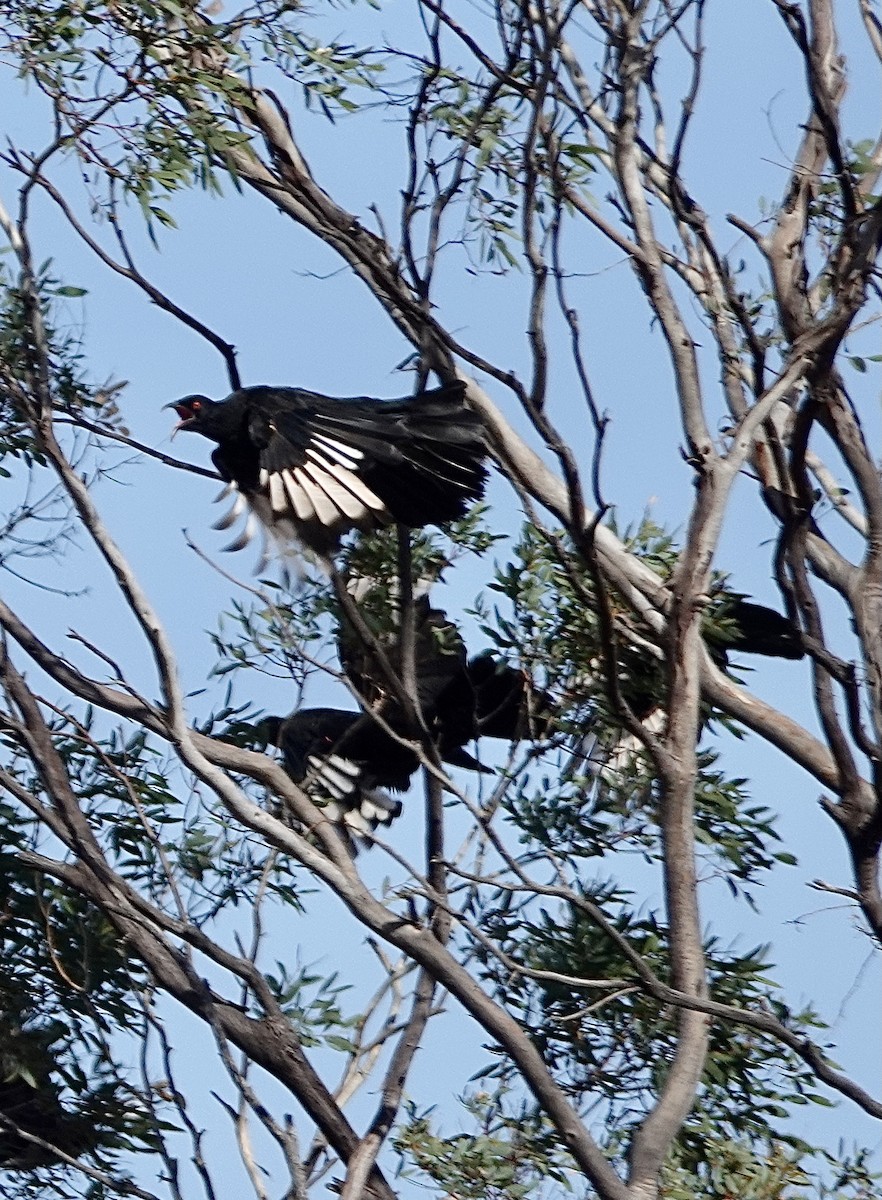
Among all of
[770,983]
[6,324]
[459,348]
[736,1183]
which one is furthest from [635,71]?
[736,1183]

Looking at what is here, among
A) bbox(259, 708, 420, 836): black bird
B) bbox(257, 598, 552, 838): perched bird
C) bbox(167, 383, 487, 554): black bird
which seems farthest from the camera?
bbox(259, 708, 420, 836): black bird

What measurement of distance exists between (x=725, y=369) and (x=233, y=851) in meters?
2.16

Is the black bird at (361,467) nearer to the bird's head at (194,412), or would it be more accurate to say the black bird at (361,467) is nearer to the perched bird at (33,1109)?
the bird's head at (194,412)

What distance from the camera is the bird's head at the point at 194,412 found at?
17.4 feet

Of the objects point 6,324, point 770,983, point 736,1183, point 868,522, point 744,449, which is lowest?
point 736,1183

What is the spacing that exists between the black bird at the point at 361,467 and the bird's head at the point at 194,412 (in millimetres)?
371

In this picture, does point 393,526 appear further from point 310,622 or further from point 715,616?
point 715,616

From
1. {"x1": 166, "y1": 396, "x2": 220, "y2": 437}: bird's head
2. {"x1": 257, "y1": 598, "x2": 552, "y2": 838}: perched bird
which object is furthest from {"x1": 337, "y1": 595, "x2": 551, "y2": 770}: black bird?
{"x1": 166, "y1": 396, "x2": 220, "y2": 437}: bird's head

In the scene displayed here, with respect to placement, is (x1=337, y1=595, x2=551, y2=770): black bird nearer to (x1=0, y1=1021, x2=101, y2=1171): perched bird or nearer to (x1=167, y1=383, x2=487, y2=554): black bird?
(x1=167, y1=383, x2=487, y2=554): black bird

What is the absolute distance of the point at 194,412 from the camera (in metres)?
5.49

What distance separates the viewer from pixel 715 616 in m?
4.57

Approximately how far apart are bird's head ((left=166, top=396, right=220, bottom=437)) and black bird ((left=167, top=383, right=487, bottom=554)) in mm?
371

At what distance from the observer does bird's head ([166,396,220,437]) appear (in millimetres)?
5312

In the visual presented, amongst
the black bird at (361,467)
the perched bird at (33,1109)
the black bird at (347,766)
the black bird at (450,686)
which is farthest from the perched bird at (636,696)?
the perched bird at (33,1109)
